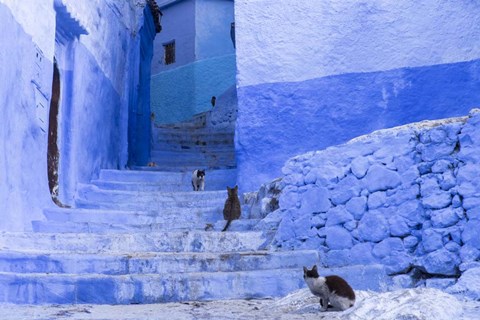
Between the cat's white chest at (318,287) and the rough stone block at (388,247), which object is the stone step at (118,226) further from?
the cat's white chest at (318,287)

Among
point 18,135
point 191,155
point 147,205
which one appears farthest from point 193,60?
point 18,135

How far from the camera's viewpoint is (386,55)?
8977 millimetres

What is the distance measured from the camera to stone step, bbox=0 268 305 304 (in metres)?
4.86

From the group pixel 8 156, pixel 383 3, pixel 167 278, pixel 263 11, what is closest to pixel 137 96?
pixel 263 11

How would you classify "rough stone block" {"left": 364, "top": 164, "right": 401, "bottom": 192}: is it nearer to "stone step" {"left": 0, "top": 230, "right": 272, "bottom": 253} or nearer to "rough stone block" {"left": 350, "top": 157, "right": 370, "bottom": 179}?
"rough stone block" {"left": 350, "top": 157, "right": 370, "bottom": 179}

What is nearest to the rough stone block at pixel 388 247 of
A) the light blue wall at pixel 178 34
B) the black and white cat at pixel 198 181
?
the black and white cat at pixel 198 181

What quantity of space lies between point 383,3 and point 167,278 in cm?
579

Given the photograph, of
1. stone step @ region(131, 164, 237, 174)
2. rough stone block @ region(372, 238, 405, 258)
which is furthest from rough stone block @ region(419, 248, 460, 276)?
stone step @ region(131, 164, 237, 174)

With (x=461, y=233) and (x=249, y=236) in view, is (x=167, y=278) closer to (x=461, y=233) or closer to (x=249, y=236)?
(x=249, y=236)

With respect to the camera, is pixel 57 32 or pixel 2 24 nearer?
pixel 2 24

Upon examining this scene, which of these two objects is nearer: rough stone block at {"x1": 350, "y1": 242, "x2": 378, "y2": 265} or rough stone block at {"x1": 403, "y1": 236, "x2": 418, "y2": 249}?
rough stone block at {"x1": 403, "y1": 236, "x2": 418, "y2": 249}

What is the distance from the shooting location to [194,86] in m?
19.7

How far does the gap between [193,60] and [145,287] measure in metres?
15.6

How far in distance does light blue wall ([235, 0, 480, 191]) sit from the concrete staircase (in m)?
1.43
